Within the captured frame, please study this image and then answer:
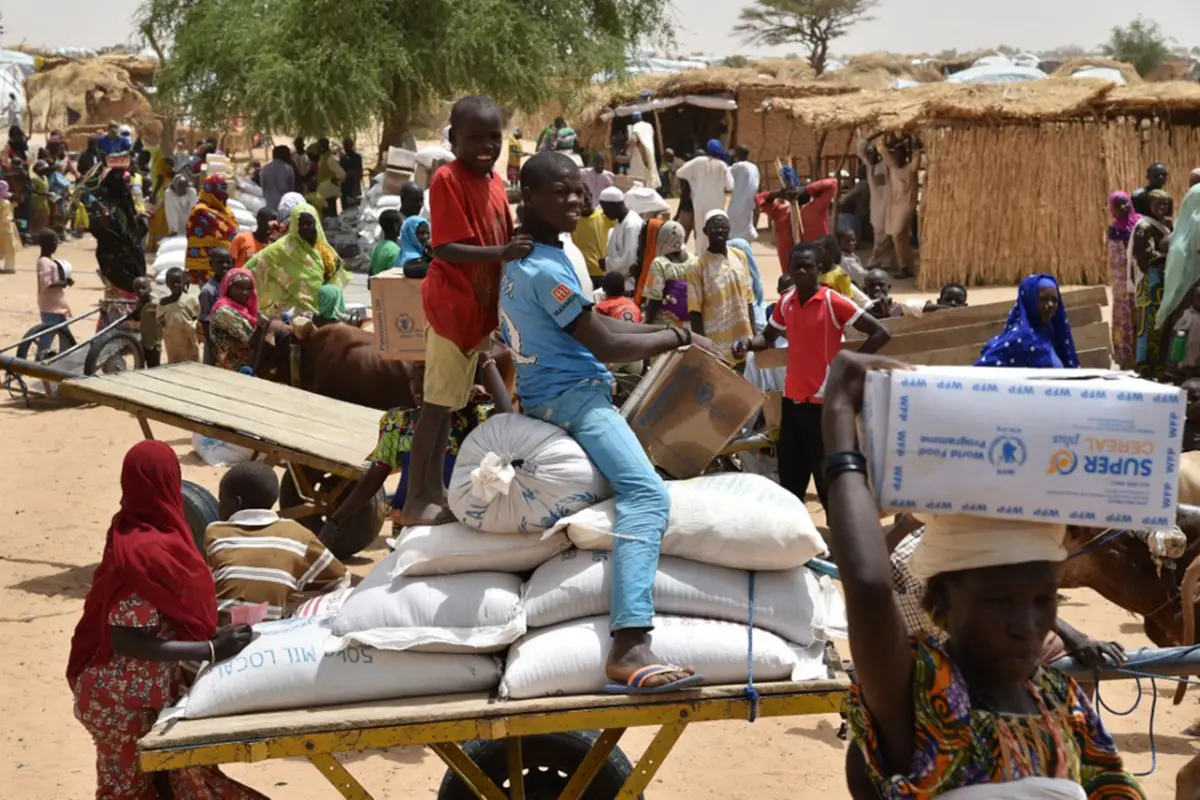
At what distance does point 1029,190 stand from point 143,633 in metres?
17.8

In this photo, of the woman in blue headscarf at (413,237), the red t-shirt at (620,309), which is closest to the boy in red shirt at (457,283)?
the red t-shirt at (620,309)

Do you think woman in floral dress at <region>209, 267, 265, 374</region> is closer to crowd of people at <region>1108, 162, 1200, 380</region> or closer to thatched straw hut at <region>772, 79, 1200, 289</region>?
crowd of people at <region>1108, 162, 1200, 380</region>

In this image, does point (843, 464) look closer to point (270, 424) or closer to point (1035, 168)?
point (270, 424)

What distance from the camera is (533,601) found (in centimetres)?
407

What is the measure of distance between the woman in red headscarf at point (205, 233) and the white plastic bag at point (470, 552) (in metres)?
11.0

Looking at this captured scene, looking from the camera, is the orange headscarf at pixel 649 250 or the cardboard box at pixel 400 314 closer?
the cardboard box at pixel 400 314

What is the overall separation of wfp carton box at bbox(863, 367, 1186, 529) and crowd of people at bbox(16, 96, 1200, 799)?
0.18 feet

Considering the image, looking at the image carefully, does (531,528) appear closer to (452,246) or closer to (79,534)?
A: (452,246)

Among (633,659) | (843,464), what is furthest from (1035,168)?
(843,464)

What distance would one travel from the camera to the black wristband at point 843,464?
2293 millimetres

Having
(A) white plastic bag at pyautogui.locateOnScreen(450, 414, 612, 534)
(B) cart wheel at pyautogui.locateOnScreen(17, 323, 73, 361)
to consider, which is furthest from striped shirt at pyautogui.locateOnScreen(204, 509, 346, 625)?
(B) cart wheel at pyautogui.locateOnScreen(17, 323, 73, 361)

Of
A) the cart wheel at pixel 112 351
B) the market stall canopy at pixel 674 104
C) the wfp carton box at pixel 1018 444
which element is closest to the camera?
the wfp carton box at pixel 1018 444

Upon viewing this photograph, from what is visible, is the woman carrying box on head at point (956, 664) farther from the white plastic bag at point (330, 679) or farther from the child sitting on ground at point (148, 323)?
the child sitting on ground at point (148, 323)

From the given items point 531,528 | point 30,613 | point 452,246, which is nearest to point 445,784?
point 531,528
